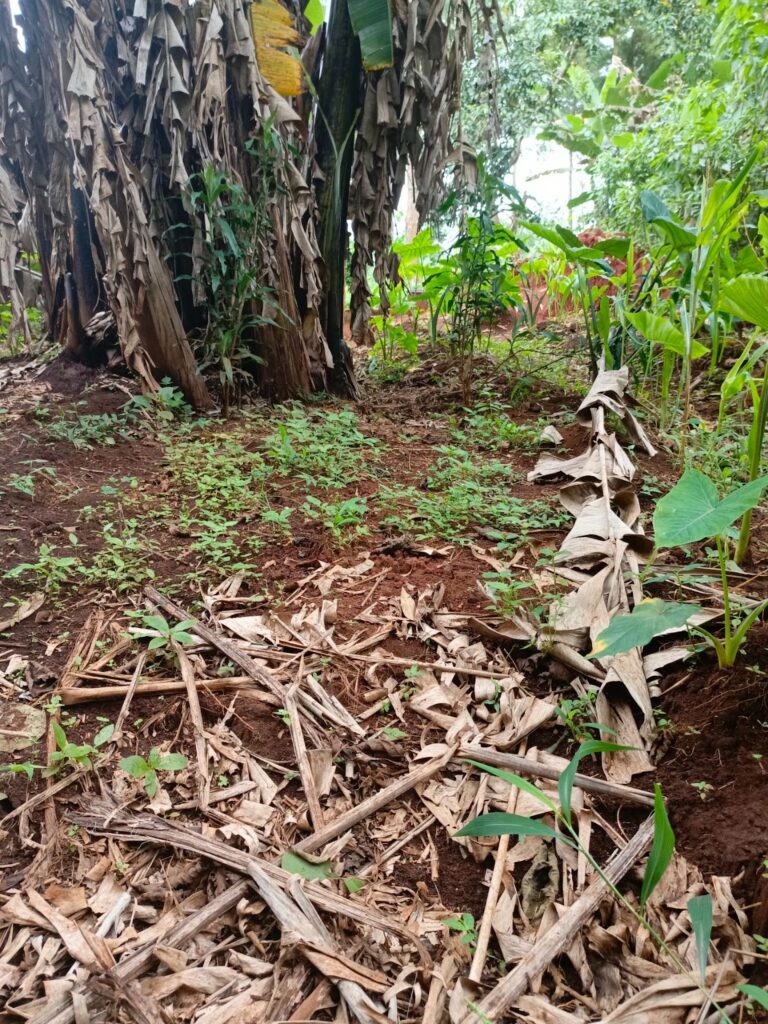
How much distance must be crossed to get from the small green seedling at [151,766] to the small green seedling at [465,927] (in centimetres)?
55

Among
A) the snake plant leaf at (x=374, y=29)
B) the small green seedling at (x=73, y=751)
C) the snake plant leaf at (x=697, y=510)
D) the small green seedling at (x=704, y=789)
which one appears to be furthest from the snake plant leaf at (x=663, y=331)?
the small green seedling at (x=73, y=751)

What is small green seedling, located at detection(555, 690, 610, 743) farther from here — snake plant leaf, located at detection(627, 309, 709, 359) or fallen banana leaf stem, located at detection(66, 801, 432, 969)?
snake plant leaf, located at detection(627, 309, 709, 359)

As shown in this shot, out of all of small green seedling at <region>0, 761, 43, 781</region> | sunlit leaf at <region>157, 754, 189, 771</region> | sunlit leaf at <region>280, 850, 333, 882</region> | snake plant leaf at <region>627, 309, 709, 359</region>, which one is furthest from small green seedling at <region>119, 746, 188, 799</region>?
snake plant leaf at <region>627, 309, 709, 359</region>

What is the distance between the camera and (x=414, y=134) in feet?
11.8

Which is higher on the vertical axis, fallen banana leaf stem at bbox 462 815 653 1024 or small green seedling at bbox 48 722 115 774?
small green seedling at bbox 48 722 115 774

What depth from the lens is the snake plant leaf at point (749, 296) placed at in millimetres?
1312

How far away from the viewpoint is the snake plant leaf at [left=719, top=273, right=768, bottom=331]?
1312 millimetres

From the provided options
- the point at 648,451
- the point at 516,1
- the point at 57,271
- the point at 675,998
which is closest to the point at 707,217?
the point at 648,451

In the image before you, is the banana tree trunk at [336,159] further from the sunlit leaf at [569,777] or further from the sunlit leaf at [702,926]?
the sunlit leaf at [702,926]

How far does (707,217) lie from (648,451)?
0.94m

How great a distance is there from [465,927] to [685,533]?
0.71m

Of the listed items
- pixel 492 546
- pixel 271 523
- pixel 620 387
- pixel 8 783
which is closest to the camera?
pixel 8 783

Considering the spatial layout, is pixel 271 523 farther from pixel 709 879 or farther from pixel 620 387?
pixel 620 387

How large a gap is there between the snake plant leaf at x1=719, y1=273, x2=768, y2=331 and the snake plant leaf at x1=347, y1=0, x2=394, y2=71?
8.36 feet
